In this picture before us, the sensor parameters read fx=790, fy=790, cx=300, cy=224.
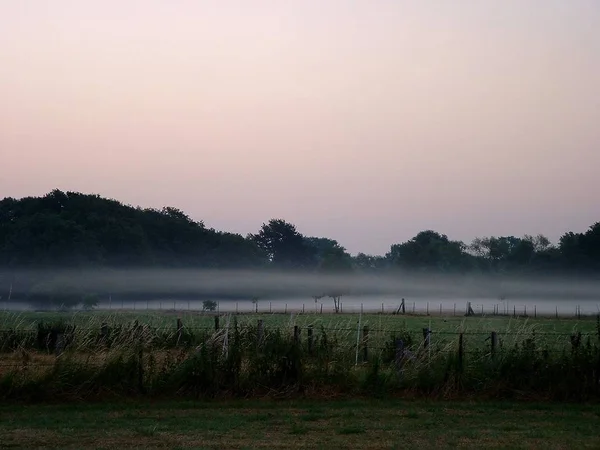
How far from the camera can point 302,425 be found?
13828mm

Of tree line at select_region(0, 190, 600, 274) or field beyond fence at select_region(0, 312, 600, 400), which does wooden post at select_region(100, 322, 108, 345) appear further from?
tree line at select_region(0, 190, 600, 274)

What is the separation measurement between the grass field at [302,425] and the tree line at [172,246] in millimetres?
77208

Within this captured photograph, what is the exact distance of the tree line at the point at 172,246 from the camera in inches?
3671

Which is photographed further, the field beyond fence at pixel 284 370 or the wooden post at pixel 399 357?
the wooden post at pixel 399 357

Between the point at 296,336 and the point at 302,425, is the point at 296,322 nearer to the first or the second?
the point at 296,336

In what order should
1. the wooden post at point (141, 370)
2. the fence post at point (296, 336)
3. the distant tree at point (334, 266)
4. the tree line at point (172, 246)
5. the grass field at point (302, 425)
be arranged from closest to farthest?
the grass field at point (302, 425) → the wooden post at point (141, 370) → the fence post at point (296, 336) → the tree line at point (172, 246) → the distant tree at point (334, 266)

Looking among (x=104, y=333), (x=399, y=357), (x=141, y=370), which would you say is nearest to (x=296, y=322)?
(x=104, y=333)

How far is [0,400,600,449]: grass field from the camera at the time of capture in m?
12.3

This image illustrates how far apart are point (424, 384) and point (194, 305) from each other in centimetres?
7838

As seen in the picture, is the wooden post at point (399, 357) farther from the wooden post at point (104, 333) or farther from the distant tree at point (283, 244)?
the distant tree at point (283, 244)

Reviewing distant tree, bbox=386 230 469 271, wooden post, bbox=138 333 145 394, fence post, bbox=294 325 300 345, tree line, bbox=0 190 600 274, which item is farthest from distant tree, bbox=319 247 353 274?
wooden post, bbox=138 333 145 394

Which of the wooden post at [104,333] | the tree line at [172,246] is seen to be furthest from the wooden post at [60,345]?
the tree line at [172,246]

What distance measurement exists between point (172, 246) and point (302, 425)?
107 metres

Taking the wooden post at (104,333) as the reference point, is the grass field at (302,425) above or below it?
below
